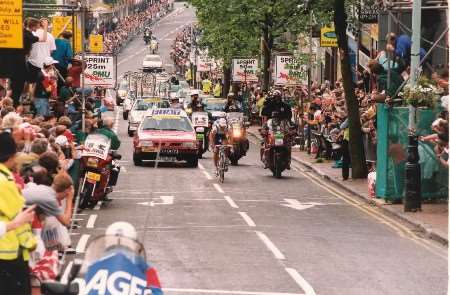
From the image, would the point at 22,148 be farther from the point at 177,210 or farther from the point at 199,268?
the point at 177,210

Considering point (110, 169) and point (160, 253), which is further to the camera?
point (110, 169)

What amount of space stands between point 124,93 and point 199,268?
223ft

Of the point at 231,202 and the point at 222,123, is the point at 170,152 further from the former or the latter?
the point at 231,202

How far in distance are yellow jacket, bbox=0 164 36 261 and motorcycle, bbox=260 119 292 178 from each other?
2237 centimetres

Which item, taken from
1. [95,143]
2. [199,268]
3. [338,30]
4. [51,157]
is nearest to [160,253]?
[199,268]

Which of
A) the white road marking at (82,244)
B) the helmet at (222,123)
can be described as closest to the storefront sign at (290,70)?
the helmet at (222,123)

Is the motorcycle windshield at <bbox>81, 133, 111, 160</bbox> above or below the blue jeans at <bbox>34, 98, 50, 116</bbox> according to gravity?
below

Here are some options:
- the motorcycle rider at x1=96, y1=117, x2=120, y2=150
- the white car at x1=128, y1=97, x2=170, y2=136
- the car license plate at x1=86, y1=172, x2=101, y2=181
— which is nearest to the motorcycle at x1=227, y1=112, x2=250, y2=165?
the motorcycle rider at x1=96, y1=117, x2=120, y2=150

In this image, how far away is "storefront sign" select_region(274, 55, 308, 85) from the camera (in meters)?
50.3

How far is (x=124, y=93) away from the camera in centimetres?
8650

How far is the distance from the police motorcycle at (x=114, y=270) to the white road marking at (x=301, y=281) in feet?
20.8

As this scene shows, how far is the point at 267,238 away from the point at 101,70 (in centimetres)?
2385

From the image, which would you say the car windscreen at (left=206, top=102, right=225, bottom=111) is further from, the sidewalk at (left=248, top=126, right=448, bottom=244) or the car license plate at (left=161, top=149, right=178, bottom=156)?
the sidewalk at (left=248, top=126, right=448, bottom=244)

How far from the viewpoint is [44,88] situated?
2959 centimetres
